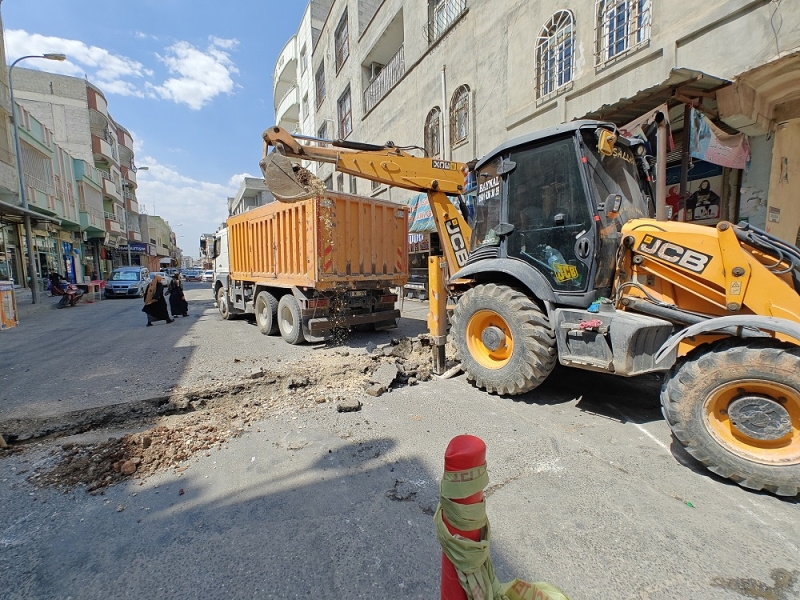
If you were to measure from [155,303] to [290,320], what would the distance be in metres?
5.22

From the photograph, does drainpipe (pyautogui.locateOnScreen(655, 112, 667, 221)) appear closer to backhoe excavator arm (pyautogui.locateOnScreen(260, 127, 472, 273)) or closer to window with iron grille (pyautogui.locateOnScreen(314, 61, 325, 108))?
backhoe excavator arm (pyautogui.locateOnScreen(260, 127, 472, 273))

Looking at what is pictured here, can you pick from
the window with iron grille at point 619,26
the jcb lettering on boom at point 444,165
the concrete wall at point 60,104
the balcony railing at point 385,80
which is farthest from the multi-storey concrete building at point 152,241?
the window with iron grille at point 619,26

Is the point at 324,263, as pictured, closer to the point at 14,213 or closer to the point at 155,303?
the point at 155,303

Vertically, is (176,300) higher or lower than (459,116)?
lower

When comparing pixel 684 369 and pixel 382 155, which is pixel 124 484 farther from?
pixel 382 155

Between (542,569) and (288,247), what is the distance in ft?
21.9

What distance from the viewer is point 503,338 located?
14.0 ft

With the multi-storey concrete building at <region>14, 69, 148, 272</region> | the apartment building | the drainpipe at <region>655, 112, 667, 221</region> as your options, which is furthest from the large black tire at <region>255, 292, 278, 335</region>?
the multi-storey concrete building at <region>14, 69, 148, 272</region>

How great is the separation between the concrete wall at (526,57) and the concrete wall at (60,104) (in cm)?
2391

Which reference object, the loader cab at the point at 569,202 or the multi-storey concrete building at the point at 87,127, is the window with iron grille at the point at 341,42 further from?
the loader cab at the point at 569,202

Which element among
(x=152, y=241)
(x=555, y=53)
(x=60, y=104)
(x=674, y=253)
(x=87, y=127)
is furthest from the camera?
(x=152, y=241)

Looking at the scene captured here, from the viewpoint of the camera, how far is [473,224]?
4988 millimetres

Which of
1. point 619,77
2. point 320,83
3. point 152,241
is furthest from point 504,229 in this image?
point 152,241

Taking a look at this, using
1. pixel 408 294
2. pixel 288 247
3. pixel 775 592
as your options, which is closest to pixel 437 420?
pixel 775 592
